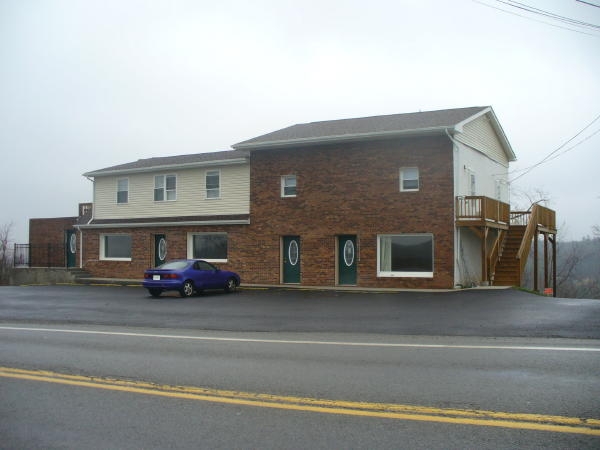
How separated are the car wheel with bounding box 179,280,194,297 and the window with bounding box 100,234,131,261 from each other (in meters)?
10.3

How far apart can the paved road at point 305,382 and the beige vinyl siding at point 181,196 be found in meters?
14.4

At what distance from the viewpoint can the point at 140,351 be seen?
32.0ft

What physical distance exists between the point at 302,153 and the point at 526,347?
697 inches

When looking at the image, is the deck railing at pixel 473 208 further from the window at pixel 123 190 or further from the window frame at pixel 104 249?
the window at pixel 123 190

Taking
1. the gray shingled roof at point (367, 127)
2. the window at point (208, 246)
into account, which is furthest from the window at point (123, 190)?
the gray shingled roof at point (367, 127)

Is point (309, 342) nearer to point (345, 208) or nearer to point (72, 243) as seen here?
point (345, 208)

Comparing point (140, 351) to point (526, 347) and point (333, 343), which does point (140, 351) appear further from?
point (526, 347)

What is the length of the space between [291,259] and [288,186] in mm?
3206

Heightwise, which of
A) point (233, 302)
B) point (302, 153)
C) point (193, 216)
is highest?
point (302, 153)

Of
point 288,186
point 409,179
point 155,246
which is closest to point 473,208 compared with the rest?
point 409,179

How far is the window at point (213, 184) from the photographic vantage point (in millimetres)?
29188

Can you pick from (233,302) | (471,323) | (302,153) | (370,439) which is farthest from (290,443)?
(302,153)

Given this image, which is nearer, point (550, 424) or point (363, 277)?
point (550, 424)

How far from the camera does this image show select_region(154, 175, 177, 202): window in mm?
30703
